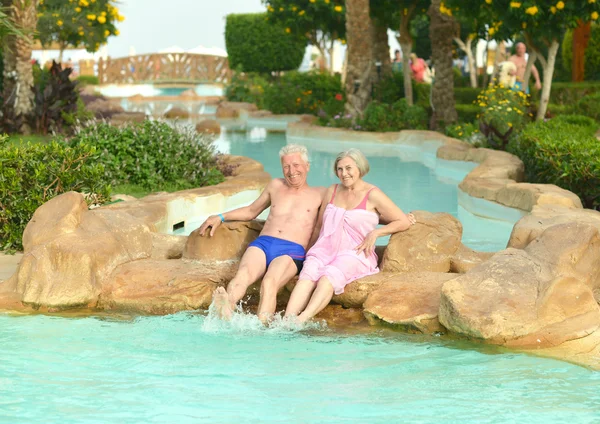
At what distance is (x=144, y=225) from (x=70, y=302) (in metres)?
1.14

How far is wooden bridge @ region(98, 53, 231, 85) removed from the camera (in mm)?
46812

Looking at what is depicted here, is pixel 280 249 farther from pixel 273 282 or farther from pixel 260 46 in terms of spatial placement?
pixel 260 46

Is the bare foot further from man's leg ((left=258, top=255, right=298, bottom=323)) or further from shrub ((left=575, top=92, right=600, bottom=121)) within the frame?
shrub ((left=575, top=92, right=600, bottom=121))

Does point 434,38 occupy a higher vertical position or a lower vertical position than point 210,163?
higher

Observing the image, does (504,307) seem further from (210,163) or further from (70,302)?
(210,163)

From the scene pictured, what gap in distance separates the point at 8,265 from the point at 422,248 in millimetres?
3719

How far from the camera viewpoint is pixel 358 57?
21859 millimetres

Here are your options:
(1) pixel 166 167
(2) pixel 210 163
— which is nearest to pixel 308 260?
(1) pixel 166 167

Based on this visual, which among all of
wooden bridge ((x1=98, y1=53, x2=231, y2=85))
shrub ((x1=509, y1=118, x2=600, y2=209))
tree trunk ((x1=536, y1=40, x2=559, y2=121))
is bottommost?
shrub ((x1=509, y1=118, x2=600, y2=209))

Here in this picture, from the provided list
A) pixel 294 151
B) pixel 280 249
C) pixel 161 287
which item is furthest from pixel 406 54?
pixel 161 287

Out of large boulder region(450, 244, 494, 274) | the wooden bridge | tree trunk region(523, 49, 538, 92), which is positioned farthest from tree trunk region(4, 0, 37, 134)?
the wooden bridge

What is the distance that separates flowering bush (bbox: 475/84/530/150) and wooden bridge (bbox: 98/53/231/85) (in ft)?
101

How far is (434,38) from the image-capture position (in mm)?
20297

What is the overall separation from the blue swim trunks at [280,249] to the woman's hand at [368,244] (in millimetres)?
482
